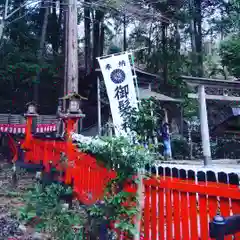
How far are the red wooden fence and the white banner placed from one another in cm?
726

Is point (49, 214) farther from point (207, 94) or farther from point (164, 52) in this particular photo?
point (164, 52)

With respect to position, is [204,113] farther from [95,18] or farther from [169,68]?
[95,18]

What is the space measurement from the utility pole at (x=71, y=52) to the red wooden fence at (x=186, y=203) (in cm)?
685

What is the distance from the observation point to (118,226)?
2891 millimetres

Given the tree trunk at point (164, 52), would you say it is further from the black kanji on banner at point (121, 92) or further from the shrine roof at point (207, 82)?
the shrine roof at point (207, 82)

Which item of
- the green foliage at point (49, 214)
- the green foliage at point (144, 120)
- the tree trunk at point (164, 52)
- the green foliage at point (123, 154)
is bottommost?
the green foliage at point (49, 214)

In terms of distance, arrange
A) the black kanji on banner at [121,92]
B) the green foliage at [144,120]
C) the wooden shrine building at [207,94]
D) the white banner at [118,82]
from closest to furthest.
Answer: the green foliage at [144,120]
the wooden shrine building at [207,94]
the white banner at [118,82]
the black kanji on banner at [121,92]

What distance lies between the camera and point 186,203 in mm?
3031

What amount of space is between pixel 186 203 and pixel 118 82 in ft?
28.2

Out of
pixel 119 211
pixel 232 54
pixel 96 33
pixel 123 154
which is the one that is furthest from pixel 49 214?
pixel 96 33

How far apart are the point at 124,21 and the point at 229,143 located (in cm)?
1350

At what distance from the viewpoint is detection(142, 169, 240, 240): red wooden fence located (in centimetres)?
274

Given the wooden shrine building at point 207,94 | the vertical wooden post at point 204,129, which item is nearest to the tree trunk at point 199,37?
the wooden shrine building at point 207,94

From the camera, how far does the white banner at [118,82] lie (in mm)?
10820
